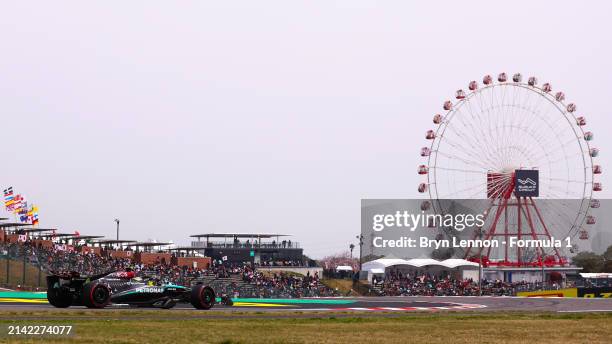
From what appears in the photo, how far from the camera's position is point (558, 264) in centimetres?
9981

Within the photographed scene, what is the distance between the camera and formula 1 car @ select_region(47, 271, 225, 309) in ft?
107

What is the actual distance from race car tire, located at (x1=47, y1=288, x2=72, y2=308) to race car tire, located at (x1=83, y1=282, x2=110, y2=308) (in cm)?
90

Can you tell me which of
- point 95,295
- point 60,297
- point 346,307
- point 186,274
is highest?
point 186,274

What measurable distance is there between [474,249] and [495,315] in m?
72.5

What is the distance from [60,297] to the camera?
3306 cm

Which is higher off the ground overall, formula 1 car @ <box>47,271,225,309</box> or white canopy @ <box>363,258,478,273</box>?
white canopy @ <box>363,258,478,273</box>

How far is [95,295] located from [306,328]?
9.51 metres

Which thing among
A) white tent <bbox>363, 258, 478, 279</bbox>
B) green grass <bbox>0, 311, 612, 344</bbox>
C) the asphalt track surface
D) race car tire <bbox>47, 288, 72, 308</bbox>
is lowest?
the asphalt track surface

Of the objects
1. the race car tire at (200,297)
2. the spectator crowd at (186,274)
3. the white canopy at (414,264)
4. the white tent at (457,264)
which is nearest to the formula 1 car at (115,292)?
the race car tire at (200,297)

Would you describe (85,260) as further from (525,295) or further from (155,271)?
(525,295)

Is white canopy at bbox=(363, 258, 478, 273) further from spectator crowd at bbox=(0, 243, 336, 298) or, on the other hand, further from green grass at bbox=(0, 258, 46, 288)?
green grass at bbox=(0, 258, 46, 288)

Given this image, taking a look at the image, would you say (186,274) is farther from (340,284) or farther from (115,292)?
(115,292)

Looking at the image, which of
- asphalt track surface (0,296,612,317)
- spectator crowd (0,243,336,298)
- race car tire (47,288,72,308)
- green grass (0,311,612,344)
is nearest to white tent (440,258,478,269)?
spectator crowd (0,243,336,298)

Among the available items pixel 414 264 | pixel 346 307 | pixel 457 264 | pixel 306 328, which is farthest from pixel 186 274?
pixel 306 328
